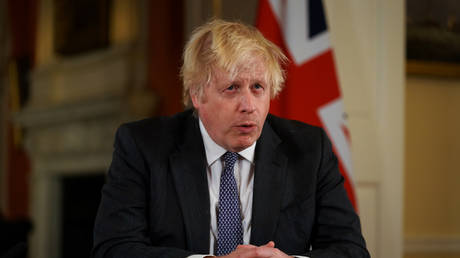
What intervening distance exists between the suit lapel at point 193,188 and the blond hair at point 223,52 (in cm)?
21

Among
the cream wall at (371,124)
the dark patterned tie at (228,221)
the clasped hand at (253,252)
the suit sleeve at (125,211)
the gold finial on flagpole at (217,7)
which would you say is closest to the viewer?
the clasped hand at (253,252)

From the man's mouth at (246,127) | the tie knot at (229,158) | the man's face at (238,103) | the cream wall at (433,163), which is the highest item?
the man's face at (238,103)

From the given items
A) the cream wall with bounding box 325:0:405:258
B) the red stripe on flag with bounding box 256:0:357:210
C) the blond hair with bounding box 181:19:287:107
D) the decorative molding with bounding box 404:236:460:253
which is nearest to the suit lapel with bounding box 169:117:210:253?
the blond hair with bounding box 181:19:287:107

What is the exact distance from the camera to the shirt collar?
1.96m

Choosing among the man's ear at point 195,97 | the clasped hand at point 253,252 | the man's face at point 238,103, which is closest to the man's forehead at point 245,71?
the man's face at point 238,103

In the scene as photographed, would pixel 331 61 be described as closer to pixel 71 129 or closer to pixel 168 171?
pixel 168 171

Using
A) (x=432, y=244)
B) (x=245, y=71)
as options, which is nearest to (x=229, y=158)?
(x=245, y=71)

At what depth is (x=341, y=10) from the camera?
3564 millimetres

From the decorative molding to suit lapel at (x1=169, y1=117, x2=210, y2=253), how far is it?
261 centimetres

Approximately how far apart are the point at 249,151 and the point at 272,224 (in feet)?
0.87

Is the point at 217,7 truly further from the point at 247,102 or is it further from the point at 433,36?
the point at 247,102

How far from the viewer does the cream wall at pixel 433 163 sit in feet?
13.8

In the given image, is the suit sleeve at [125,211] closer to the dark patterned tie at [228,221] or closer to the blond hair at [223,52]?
the dark patterned tie at [228,221]

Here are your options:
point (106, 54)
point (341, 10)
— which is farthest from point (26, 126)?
point (341, 10)
